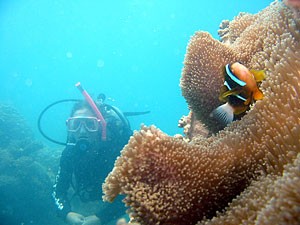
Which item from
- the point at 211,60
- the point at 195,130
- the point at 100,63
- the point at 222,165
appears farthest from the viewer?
the point at 100,63

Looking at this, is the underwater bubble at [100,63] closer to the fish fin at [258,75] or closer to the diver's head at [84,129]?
the diver's head at [84,129]

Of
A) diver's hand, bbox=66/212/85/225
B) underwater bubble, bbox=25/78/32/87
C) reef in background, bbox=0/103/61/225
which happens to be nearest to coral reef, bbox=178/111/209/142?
diver's hand, bbox=66/212/85/225

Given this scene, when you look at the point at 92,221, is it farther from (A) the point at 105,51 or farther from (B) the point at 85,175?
(A) the point at 105,51

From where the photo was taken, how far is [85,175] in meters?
6.31

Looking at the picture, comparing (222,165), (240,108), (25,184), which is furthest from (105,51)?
(222,165)

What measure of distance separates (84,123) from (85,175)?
1618 millimetres

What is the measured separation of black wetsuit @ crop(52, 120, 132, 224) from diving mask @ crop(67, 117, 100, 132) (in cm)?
62

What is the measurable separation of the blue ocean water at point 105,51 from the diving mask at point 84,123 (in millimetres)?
55670

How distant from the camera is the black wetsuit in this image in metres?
6.27

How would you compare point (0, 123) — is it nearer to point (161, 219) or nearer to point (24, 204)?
point (24, 204)

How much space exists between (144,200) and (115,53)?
110m

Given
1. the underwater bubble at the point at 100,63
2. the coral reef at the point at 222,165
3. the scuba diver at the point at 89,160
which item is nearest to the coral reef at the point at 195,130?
the coral reef at the point at 222,165

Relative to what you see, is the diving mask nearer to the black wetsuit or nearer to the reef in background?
the black wetsuit

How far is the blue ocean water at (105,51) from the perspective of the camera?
7219 centimetres
